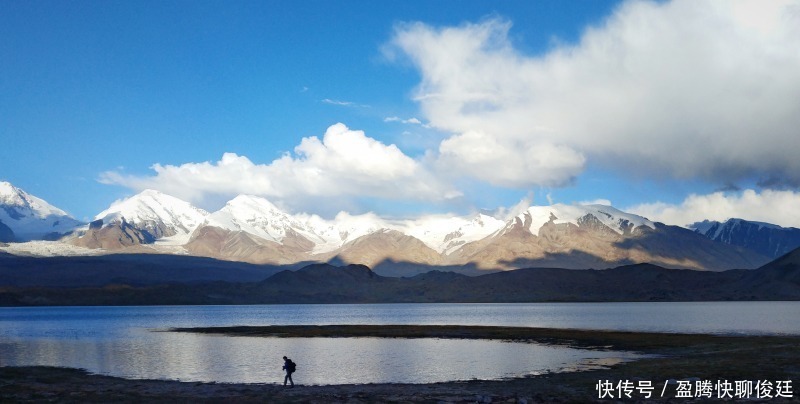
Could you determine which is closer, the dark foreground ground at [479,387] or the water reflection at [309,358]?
the dark foreground ground at [479,387]

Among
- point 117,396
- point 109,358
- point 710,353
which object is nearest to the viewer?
point 117,396

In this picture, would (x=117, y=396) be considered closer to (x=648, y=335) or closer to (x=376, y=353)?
(x=376, y=353)

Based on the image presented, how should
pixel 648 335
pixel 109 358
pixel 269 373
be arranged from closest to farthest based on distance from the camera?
pixel 269 373 < pixel 109 358 < pixel 648 335

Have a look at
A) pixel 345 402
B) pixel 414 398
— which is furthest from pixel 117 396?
pixel 414 398

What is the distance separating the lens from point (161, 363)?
70.6 meters

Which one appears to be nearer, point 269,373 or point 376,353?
point 269,373

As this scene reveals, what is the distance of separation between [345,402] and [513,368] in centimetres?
2497

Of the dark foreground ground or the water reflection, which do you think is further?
the water reflection

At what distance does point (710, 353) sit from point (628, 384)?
2506 cm

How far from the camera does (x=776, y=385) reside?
42781 mm

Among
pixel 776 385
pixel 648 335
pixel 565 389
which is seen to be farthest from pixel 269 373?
pixel 648 335

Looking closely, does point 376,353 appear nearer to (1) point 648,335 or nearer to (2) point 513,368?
(2) point 513,368

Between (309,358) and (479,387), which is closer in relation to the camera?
(479,387)

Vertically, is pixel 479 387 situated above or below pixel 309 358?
above
